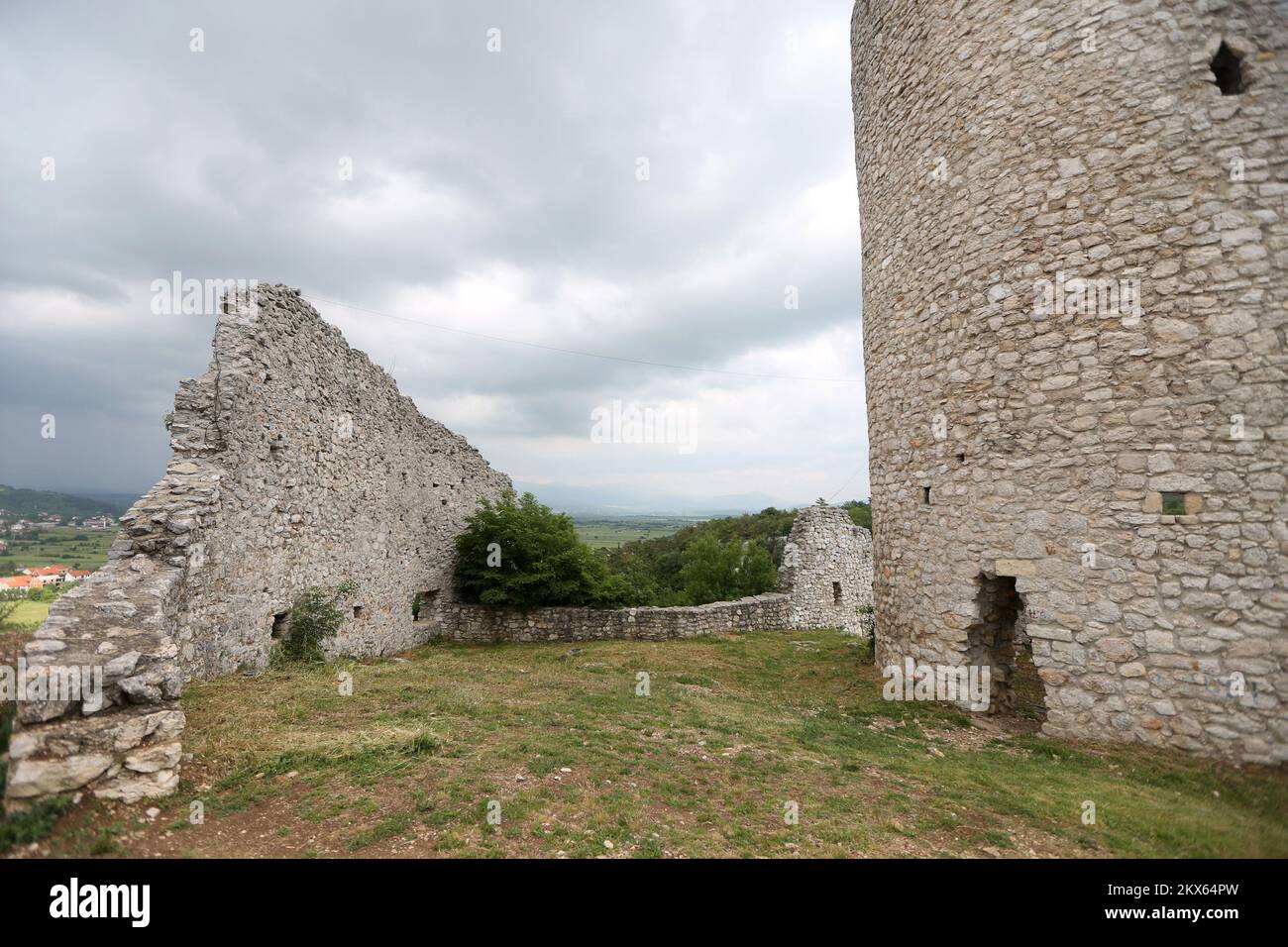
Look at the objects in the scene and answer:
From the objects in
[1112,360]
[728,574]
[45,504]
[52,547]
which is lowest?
[728,574]

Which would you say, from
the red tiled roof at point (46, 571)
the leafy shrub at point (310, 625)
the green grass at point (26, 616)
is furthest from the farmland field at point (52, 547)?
the leafy shrub at point (310, 625)

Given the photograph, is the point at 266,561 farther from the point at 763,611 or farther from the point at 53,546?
the point at 763,611

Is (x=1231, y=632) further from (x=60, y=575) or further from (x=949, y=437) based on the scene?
(x=60, y=575)

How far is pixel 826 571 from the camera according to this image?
19516mm

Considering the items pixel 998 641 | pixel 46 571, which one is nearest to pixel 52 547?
pixel 46 571

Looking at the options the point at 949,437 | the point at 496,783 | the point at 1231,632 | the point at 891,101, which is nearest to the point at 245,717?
the point at 496,783

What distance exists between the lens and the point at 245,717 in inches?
234

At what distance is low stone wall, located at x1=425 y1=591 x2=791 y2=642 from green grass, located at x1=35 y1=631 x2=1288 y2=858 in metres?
6.76

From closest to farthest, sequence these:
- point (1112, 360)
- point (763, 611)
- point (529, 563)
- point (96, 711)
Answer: point (96, 711) → point (1112, 360) → point (529, 563) → point (763, 611)

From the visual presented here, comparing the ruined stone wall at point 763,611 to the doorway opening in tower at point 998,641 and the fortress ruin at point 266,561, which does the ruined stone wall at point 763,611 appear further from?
the doorway opening in tower at point 998,641

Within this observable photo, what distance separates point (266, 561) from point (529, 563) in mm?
7338

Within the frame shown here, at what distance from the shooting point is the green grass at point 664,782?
4.05 meters

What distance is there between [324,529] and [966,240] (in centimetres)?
1102

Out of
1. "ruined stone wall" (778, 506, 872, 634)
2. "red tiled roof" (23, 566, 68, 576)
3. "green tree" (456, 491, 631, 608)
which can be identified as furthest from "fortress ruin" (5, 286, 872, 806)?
"red tiled roof" (23, 566, 68, 576)
